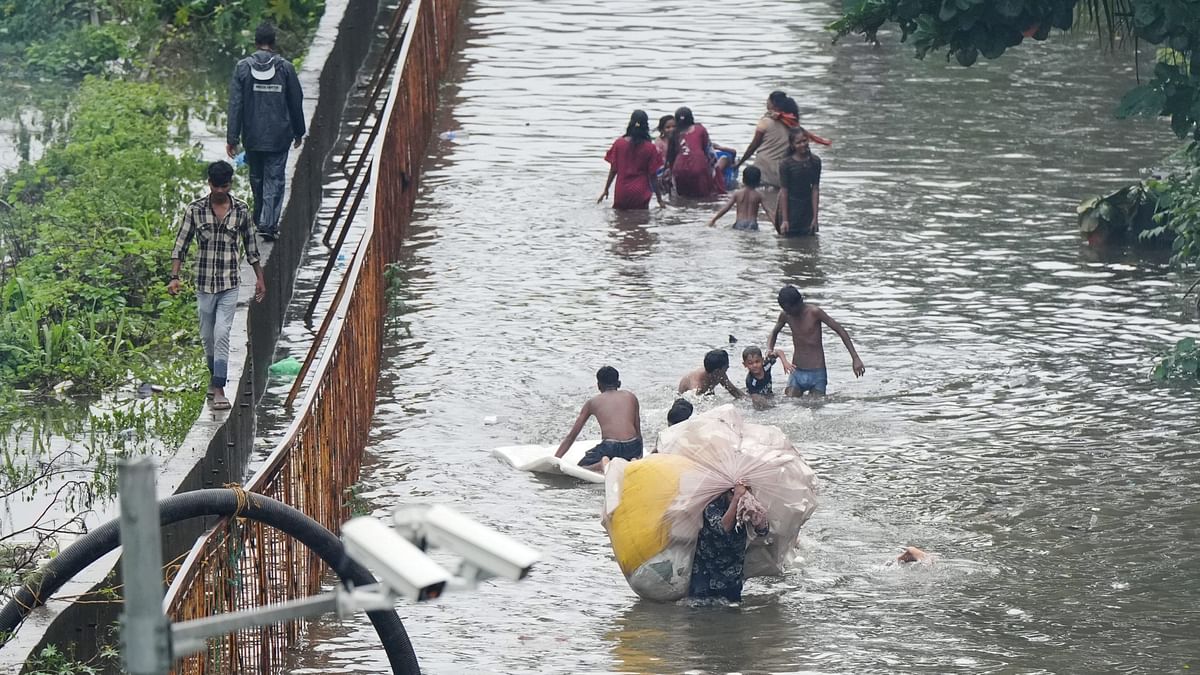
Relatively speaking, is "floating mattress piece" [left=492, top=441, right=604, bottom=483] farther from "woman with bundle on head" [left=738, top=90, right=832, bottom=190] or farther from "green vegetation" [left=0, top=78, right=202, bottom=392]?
"woman with bundle on head" [left=738, top=90, right=832, bottom=190]

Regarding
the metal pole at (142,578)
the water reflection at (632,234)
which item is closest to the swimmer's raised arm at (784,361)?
the water reflection at (632,234)

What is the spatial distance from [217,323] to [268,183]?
3.61 m

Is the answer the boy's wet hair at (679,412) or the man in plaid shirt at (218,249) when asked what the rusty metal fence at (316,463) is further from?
the boy's wet hair at (679,412)

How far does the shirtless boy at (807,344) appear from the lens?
1563 centimetres

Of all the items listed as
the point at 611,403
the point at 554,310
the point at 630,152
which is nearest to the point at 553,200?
the point at 630,152

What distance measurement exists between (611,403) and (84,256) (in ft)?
Answer: 22.3

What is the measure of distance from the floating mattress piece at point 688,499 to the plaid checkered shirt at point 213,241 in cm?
328

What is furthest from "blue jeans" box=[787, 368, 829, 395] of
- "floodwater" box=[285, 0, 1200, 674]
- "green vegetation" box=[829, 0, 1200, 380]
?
"green vegetation" box=[829, 0, 1200, 380]

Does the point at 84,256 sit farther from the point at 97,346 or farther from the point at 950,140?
the point at 950,140

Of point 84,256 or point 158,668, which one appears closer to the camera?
point 158,668

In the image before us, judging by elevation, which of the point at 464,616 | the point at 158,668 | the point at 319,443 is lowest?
the point at 464,616

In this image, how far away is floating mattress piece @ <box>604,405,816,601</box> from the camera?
38.3 feet

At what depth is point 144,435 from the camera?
48.0ft

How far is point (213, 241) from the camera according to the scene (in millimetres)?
13523
